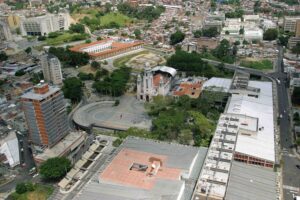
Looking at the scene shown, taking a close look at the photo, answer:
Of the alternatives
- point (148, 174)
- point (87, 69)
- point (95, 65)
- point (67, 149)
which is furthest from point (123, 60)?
point (148, 174)

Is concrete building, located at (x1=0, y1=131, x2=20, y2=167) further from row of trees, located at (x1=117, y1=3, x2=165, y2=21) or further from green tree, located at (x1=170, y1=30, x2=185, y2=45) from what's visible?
row of trees, located at (x1=117, y1=3, x2=165, y2=21)

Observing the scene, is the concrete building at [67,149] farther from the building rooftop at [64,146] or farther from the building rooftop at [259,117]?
the building rooftop at [259,117]

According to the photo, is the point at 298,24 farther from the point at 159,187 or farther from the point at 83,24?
the point at 159,187

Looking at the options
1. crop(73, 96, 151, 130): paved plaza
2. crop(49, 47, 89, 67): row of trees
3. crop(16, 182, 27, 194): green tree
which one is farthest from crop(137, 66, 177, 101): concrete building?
crop(16, 182, 27, 194): green tree

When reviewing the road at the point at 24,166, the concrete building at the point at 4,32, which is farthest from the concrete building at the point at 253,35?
the concrete building at the point at 4,32

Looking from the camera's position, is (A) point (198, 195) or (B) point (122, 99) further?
(B) point (122, 99)

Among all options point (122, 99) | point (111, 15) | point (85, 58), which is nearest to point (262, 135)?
point (122, 99)
